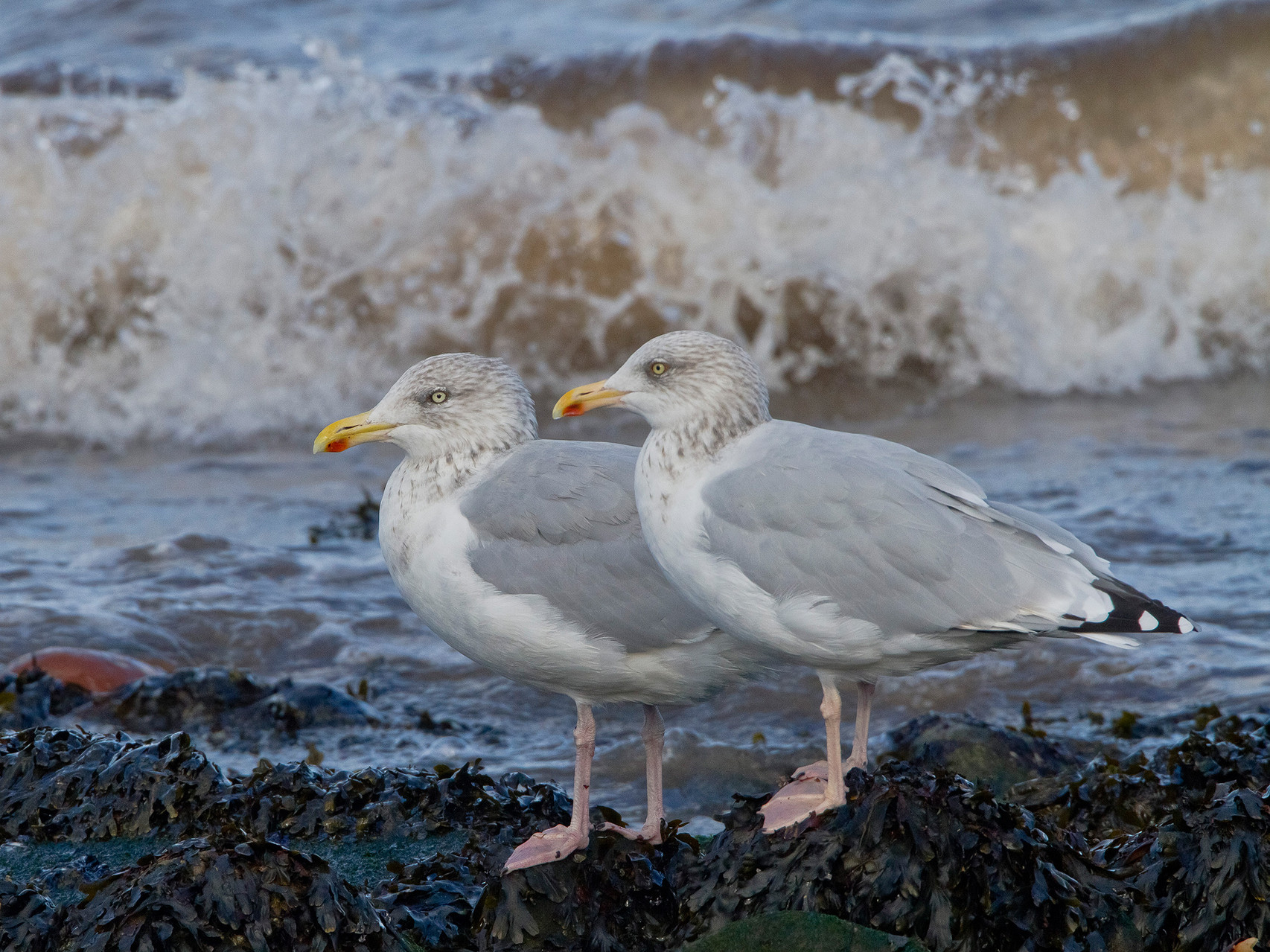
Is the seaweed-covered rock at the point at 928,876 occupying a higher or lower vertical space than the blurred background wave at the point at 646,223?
lower

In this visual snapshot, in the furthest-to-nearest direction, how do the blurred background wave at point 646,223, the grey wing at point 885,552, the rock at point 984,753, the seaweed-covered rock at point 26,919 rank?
the blurred background wave at point 646,223 → the rock at point 984,753 → the grey wing at point 885,552 → the seaweed-covered rock at point 26,919

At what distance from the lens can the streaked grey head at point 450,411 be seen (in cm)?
405

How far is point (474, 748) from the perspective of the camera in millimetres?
5160

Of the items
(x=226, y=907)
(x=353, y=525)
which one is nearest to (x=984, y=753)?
(x=226, y=907)

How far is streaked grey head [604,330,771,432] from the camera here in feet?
12.1

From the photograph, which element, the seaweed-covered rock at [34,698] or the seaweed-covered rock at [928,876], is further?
the seaweed-covered rock at [34,698]

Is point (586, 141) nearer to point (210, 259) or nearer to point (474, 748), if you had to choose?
point (210, 259)

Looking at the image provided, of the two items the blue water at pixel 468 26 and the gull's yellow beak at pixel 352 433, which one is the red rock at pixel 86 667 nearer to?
the gull's yellow beak at pixel 352 433

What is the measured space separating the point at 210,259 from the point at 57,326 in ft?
4.14

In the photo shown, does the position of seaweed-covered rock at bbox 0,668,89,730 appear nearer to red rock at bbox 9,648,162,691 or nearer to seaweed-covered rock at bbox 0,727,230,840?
red rock at bbox 9,648,162,691

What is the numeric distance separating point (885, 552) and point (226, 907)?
5.55 feet

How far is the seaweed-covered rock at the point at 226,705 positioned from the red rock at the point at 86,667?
0.19 m

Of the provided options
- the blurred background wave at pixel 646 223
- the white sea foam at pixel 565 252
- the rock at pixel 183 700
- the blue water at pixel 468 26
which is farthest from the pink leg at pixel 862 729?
the blue water at pixel 468 26

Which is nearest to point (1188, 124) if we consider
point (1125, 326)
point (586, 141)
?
point (1125, 326)
